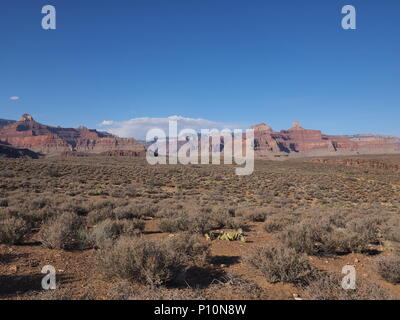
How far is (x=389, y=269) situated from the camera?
4848mm

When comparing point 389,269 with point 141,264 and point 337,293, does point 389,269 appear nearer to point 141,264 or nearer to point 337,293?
point 337,293

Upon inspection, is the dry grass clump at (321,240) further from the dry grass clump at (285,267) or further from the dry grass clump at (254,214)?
the dry grass clump at (254,214)

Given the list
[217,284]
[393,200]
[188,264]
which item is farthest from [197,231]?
[393,200]

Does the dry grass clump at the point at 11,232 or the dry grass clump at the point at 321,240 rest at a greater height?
the dry grass clump at the point at 11,232

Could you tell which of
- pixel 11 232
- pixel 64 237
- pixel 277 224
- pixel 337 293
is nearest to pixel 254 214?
pixel 277 224

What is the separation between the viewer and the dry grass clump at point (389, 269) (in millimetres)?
4754

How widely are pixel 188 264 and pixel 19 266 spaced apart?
3342 millimetres

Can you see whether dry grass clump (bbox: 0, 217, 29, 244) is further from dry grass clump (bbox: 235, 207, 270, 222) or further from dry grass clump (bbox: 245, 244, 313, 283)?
dry grass clump (bbox: 235, 207, 270, 222)

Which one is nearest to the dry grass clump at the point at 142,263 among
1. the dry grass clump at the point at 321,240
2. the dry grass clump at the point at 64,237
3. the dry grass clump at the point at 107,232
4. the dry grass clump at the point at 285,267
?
the dry grass clump at the point at 107,232

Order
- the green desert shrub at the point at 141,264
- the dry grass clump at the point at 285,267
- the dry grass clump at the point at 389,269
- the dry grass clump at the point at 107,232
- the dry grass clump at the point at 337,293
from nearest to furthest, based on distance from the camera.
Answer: the dry grass clump at the point at 337,293
the green desert shrub at the point at 141,264
the dry grass clump at the point at 285,267
the dry grass clump at the point at 389,269
the dry grass clump at the point at 107,232

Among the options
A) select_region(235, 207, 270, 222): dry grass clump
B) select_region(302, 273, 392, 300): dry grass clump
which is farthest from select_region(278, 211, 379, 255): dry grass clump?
select_region(235, 207, 270, 222): dry grass clump

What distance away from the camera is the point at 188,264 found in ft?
17.5

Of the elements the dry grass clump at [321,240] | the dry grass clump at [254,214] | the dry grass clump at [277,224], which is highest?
the dry grass clump at [321,240]
